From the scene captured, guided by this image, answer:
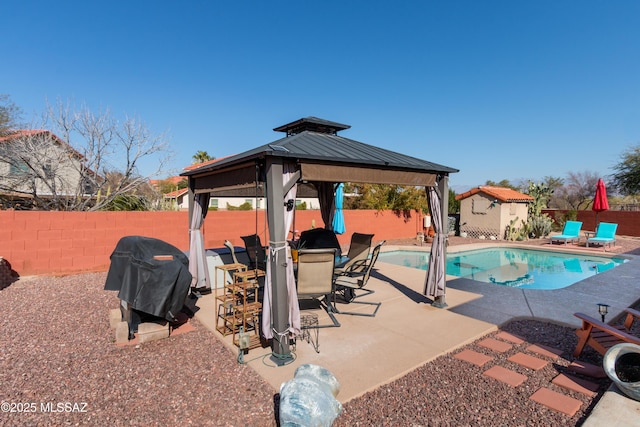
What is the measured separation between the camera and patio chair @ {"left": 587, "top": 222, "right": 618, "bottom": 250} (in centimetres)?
1307

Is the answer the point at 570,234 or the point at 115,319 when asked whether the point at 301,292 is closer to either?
the point at 115,319

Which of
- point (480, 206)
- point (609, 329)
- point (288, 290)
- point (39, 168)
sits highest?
point (39, 168)

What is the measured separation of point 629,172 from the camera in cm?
2178

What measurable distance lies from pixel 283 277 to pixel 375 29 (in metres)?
11.7

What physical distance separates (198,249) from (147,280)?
190 cm

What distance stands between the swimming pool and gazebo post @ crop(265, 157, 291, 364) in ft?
24.1

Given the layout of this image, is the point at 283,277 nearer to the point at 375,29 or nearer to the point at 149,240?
the point at 149,240

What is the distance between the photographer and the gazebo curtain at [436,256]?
5.60 metres

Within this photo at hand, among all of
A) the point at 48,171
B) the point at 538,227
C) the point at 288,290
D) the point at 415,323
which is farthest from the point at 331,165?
the point at 538,227

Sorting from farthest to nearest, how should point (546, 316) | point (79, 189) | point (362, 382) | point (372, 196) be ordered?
point (372, 196), point (79, 189), point (546, 316), point (362, 382)

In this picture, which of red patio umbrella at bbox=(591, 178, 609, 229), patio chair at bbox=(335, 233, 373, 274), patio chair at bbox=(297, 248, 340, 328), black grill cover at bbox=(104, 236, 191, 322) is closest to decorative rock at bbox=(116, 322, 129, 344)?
black grill cover at bbox=(104, 236, 191, 322)

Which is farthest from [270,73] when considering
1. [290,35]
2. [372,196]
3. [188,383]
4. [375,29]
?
[188,383]

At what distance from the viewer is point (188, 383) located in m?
3.31

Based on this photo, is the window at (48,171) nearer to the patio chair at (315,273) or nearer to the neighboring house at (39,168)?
the neighboring house at (39,168)
